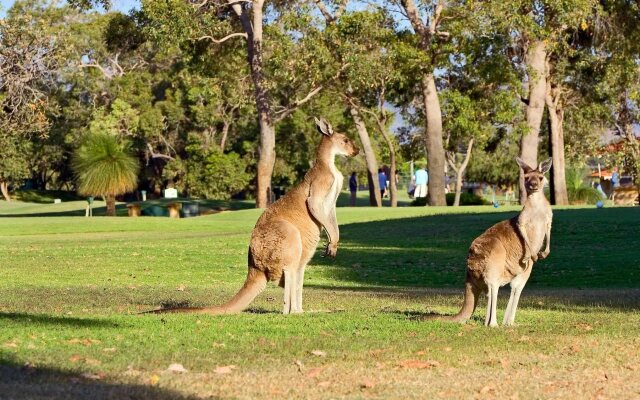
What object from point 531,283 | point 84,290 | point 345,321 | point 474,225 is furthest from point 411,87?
point 345,321

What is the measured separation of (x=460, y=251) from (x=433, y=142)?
20950 millimetres

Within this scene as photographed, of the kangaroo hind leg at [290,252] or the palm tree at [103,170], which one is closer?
the kangaroo hind leg at [290,252]

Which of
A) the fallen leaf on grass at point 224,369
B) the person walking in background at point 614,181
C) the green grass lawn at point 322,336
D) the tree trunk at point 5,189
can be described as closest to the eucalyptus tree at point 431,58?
the person walking in background at point 614,181

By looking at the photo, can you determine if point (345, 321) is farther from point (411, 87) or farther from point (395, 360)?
point (411, 87)

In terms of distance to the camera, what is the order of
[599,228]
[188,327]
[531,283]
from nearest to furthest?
[188,327] < [531,283] < [599,228]

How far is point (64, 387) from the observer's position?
7.58 meters

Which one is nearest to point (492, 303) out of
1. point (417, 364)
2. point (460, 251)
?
point (417, 364)

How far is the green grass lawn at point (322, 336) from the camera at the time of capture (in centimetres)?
802

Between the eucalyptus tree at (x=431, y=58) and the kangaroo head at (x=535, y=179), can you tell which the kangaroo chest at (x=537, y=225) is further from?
the eucalyptus tree at (x=431, y=58)

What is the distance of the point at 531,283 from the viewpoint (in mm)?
19578

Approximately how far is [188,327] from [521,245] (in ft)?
9.62

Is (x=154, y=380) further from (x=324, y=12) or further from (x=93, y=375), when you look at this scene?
(x=324, y=12)

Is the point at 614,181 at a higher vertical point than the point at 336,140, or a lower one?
higher

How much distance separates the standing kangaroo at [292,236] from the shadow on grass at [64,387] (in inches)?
134
